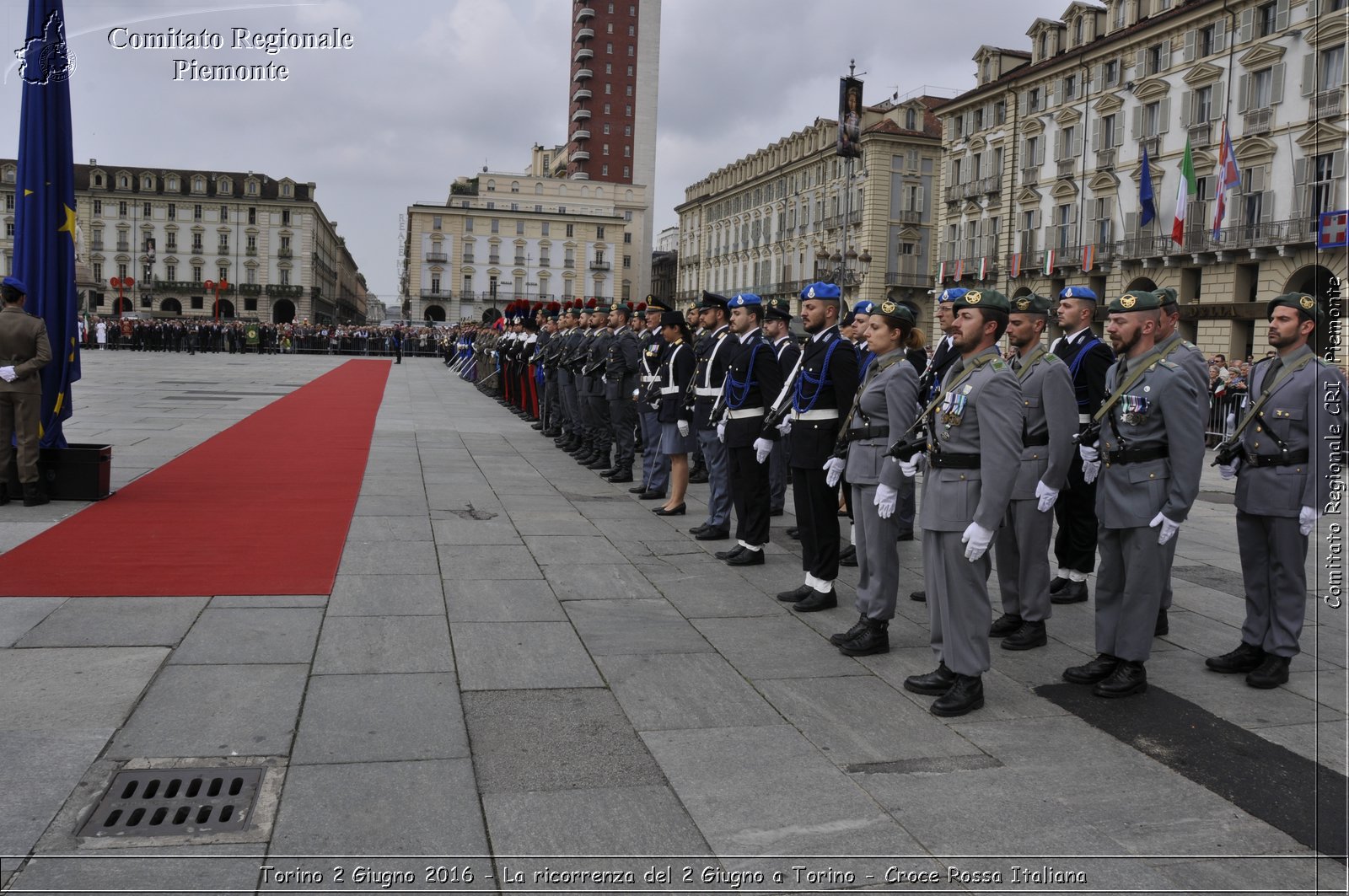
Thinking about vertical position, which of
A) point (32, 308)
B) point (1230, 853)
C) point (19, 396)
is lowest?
point (1230, 853)

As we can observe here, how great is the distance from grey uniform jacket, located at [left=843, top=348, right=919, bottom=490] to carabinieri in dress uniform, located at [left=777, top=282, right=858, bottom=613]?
433 mm

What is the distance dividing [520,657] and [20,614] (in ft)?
9.30

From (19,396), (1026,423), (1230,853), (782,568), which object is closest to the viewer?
(1230,853)

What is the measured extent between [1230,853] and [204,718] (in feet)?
12.9

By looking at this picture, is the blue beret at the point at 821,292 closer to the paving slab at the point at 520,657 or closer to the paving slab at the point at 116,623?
the paving slab at the point at 520,657

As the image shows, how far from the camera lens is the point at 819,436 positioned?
6.87 meters

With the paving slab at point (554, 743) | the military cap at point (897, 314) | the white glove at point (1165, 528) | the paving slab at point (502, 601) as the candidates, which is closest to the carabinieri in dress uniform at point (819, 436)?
the military cap at point (897, 314)

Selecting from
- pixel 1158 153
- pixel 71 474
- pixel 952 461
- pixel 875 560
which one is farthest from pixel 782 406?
pixel 1158 153

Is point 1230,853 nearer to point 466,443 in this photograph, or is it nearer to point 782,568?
point 782,568

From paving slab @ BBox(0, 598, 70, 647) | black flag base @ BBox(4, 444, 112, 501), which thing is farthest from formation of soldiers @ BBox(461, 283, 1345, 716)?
black flag base @ BBox(4, 444, 112, 501)

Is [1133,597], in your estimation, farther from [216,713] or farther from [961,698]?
[216,713]

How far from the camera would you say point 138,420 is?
1691cm

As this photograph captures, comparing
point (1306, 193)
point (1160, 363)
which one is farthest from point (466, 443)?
point (1306, 193)

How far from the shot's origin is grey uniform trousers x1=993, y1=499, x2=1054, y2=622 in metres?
6.26
